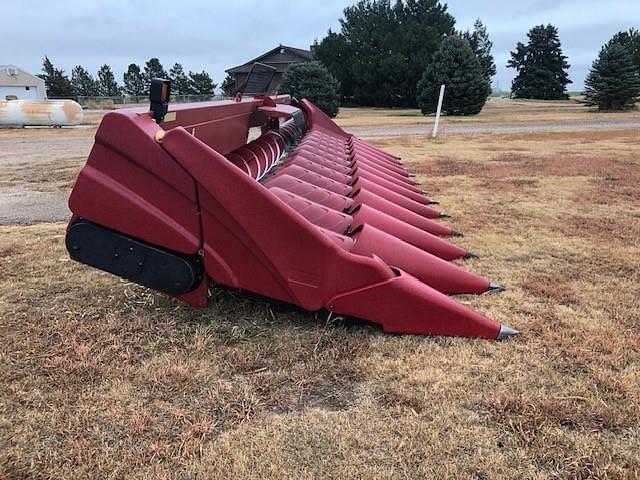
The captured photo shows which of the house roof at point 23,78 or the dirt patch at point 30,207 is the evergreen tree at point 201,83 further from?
the dirt patch at point 30,207

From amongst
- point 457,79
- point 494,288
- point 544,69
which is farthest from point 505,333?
point 544,69

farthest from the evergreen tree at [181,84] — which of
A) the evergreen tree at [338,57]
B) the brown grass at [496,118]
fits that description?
the brown grass at [496,118]

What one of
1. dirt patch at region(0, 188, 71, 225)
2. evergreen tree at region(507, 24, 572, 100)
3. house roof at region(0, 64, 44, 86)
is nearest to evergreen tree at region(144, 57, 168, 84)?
house roof at region(0, 64, 44, 86)

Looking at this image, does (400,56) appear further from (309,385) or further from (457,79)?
(309,385)

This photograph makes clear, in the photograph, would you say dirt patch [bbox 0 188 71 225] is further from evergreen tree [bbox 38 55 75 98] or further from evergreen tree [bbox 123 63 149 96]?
evergreen tree [bbox 123 63 149 96]

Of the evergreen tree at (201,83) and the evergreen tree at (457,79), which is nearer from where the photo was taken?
the evergreen tree at (457,79)

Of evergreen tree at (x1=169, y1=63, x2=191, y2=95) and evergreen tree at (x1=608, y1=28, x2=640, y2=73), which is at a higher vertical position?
evergreen tree at (x1=608, y1=28, x2=640, y2=73)

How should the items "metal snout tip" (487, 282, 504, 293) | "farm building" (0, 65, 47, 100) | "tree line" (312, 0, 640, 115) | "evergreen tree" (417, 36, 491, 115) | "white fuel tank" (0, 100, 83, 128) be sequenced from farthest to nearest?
"farm building" (0, 65, 47, 100) < "tree line" (312, 0, 640, 115) < "evergreen tree" (417, 36, 491, 115) < "white fuel tank" (0, 100, 83, 128) < "metal snout tip" (487, 282, 504, 293)

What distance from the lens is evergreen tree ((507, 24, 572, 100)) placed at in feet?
168

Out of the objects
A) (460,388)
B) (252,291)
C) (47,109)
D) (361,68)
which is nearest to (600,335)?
(460,388)

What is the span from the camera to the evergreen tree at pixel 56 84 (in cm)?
5012

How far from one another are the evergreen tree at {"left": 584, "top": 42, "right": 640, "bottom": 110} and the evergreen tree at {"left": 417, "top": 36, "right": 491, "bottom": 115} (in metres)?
6.40

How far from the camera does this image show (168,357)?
2.37 m

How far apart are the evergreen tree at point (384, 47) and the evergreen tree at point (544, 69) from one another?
46.5 ft
